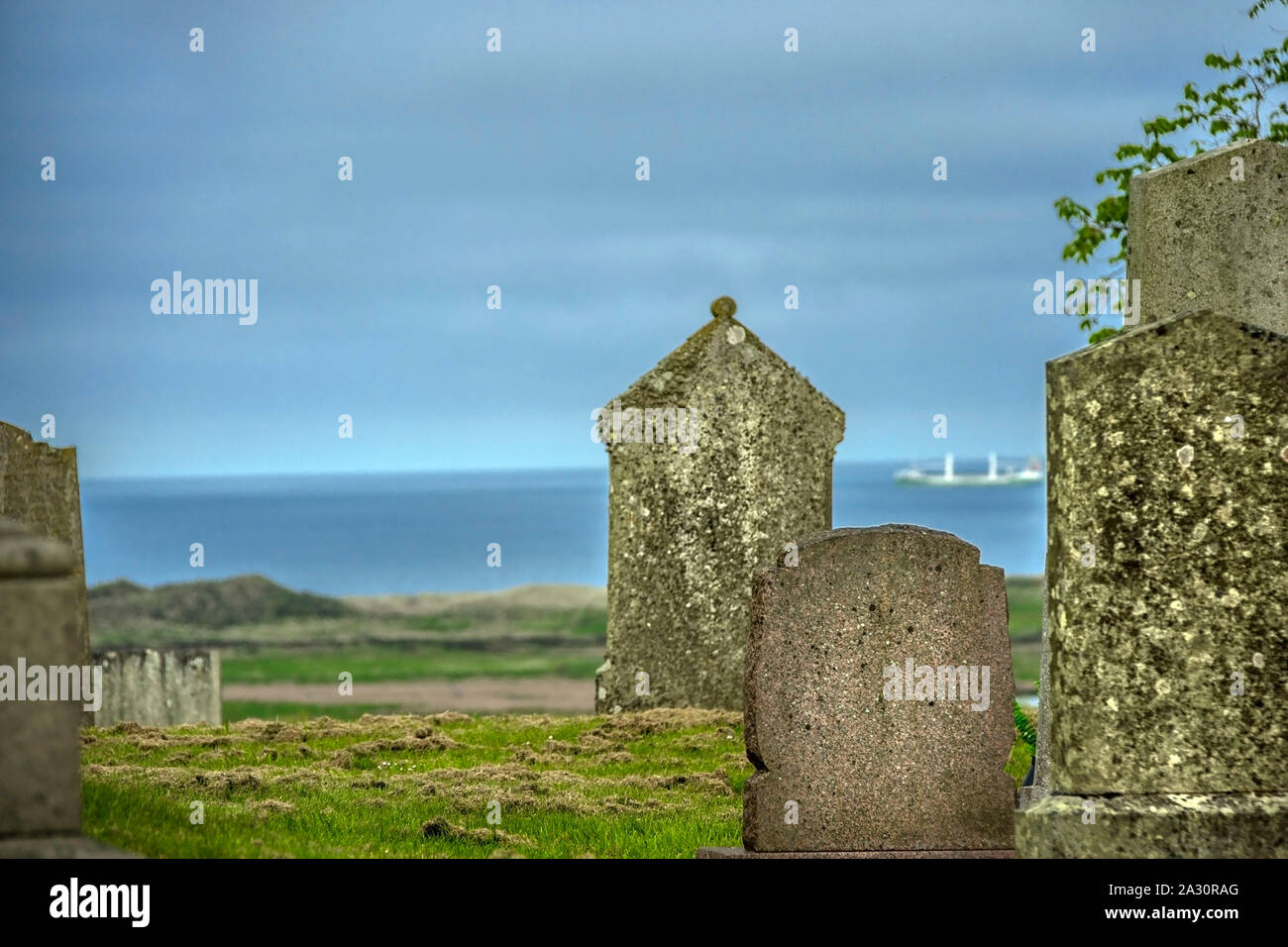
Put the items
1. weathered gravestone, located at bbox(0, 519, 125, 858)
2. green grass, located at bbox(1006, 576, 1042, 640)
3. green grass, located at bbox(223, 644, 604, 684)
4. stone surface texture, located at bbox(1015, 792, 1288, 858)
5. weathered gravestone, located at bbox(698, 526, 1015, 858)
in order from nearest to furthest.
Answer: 1. weathered gravestone, located at bbox(0, 519, 125, 858)
2. stone surface texture, located at bbox(1015, 792, 1288, 858)
3. weathered gravestone, located at bbox(698, 526, 1015, 858)
4. green grass, located at bbox(223, 644, 604, 684)
5. green grass, located at bbox(1006, 576, 1042, 640)

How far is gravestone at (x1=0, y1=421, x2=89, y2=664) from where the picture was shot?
1170 cm

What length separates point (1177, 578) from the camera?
6.22 meters

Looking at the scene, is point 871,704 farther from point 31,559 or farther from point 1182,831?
point 31,559

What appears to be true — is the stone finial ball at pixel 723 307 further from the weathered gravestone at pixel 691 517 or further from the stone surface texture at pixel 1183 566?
the stone surface texture at pixel 1183 566

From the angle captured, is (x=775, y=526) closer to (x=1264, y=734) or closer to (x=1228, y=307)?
(x=1228, y=307)

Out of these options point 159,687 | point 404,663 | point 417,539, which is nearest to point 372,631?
point 404,663

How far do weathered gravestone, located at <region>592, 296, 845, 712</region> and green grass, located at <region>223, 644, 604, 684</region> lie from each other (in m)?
25.4

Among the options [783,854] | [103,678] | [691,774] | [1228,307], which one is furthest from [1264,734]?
[103,678]

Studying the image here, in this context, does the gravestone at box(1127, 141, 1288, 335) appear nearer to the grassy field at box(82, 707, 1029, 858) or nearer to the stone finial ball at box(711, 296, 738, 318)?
the grassy field at box(82, 707, 1029, 858)

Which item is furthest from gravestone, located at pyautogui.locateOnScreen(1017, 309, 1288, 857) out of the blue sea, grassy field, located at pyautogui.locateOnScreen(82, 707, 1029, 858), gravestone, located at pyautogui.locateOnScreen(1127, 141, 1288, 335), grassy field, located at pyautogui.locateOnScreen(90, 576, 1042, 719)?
the blue sea

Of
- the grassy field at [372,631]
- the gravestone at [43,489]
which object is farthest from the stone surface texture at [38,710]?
the grassy field at [372,631]

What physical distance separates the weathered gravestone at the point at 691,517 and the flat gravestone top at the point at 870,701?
6858 mm

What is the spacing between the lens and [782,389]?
15312 mm
